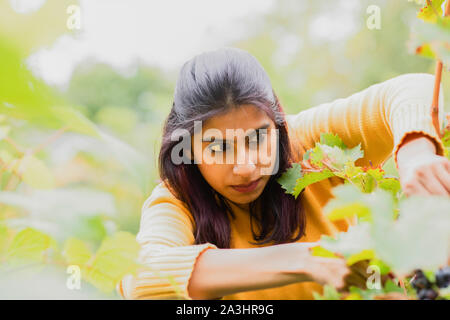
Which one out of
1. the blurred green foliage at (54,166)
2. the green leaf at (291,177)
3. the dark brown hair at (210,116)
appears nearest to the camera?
the blurred green foliage at (54,166)

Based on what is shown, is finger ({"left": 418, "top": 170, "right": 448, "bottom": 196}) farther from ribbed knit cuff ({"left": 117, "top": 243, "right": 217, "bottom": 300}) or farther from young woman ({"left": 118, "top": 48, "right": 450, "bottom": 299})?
ribbed knit cuff ({"left": 117, "top": 243, "right": 217, "bottom": 300})

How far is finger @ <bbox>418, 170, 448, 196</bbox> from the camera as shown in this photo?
429 millimetres

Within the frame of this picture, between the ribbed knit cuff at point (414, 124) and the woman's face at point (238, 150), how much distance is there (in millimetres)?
194

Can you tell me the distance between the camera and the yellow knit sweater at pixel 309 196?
1.68 feet

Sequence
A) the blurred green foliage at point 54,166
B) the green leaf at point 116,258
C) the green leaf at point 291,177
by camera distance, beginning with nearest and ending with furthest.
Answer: the blurred green foliage at point 54,166, the green leaf at point 116,258, the green leaf at point 291,177

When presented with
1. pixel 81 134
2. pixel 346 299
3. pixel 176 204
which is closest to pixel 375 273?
pixel 346 299

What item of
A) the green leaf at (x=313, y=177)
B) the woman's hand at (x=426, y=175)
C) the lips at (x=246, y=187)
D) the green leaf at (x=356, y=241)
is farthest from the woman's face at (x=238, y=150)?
the green leaf at (x=356, y=241)

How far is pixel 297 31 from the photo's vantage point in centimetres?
473

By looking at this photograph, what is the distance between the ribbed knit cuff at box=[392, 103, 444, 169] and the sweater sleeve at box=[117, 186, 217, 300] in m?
0.26

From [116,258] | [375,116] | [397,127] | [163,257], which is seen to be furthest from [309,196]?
[116,258]

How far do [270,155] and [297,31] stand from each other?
169 inches

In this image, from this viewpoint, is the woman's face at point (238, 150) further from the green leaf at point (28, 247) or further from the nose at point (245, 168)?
the green leaf at point (28, 247)

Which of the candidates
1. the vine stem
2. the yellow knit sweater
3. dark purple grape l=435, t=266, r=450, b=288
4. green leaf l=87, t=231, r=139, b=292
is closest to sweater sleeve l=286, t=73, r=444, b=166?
the yellow knit sweater

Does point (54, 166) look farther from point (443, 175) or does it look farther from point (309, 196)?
point (309, 196)
